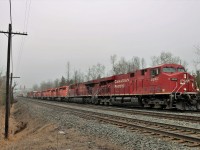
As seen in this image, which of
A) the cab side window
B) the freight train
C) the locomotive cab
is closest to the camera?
the locomotive cab

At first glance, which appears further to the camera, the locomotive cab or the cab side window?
the cab side window

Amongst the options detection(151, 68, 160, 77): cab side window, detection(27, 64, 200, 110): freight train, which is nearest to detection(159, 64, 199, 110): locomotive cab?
detection(27, 64, 200, 110): freight train

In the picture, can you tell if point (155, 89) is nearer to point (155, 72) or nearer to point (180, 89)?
point (155, 72)

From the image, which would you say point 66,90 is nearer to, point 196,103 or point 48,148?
point 196,103

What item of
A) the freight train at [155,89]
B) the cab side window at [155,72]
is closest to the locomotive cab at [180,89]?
the freight train at [155,89]

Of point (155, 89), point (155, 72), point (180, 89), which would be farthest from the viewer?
point (155, 72)

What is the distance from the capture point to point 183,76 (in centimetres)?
2220

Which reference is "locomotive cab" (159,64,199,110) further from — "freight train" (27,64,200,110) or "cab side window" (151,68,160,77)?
"cab side window" (151,68,160,77)

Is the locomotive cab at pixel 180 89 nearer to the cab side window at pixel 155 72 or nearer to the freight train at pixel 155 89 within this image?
the freight train at pixel 155 89

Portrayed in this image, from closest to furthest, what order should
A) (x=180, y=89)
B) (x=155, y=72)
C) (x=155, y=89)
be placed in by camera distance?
(x=180, y=89)
(x=155, y=89)
(x=155, y=72)

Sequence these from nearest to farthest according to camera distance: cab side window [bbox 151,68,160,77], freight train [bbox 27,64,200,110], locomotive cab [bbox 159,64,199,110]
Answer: locomotive cab [bbox 159,64,199,110]
freight train [bbox 27,64,200,110]
cab side window [bbox 151,68,160,77]

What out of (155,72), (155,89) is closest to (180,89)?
(155,89)

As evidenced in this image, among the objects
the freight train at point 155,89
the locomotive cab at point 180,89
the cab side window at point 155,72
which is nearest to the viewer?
the locomotive cab at point 180,89

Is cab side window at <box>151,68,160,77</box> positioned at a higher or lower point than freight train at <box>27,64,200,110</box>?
higher
